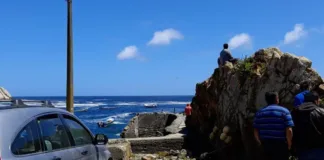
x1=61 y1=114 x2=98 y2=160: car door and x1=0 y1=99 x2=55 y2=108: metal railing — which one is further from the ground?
x1=0 y1=99 x2=55 y2=108: metal railing

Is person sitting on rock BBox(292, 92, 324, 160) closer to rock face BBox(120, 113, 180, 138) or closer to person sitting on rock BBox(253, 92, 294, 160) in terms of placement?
person sitting on rock BBox(253, 92, 294, 160)

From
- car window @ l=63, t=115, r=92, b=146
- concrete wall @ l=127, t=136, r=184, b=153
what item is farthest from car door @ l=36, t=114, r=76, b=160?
concrete wall @ l=127, t=136, r=184, b=153

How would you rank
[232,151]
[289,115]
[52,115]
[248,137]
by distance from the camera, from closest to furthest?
[52,115]
[289,115]
[248,137]
[232,151]

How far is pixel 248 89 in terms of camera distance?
13.2 m

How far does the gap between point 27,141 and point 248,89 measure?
980 centimetres

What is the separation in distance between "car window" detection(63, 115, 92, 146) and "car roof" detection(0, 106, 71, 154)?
0.98m

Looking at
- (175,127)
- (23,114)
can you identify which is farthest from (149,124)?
(23,114)

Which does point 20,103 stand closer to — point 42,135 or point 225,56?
point 42,135

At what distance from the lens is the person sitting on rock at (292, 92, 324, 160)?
5391 mm

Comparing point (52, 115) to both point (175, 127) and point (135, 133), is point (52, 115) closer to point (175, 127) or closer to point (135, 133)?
point (175, 127)

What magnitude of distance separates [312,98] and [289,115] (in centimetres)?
53

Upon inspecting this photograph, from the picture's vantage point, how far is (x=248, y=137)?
12.9m

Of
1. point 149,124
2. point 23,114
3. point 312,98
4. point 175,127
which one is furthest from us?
point 149,124

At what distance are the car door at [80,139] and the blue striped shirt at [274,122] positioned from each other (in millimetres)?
2474
